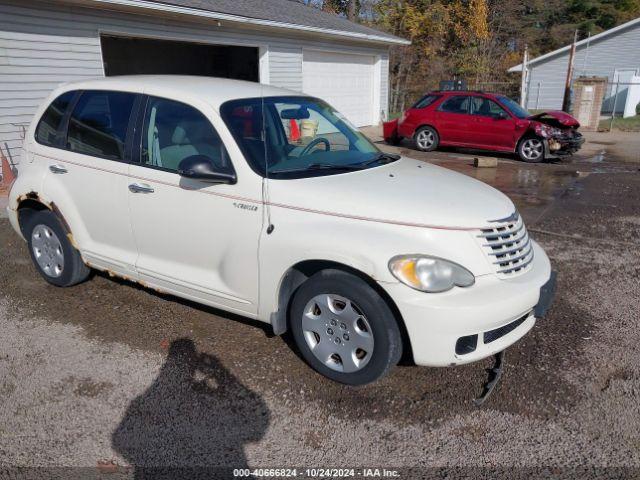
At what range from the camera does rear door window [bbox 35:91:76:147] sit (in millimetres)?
4489

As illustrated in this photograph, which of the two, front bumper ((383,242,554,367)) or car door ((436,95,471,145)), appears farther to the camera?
car door ((436,95,471,145))

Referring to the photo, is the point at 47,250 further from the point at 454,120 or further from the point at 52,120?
the point at 454,120

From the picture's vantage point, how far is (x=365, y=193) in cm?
327

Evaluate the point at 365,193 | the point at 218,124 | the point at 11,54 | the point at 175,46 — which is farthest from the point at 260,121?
the point at 175,46

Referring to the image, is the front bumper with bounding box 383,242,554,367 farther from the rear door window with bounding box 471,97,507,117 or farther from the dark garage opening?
the dark garage opening

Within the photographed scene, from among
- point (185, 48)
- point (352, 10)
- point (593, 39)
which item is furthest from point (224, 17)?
point (593, 39)

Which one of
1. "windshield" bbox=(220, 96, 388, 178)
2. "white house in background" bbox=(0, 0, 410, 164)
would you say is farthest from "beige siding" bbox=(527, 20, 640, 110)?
"windshield" bbox=(220, 96, 388, 178)

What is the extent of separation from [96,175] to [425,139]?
1094 cm

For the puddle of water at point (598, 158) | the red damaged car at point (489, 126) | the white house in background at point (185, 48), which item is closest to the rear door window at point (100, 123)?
the white house in background at point (185, 48)

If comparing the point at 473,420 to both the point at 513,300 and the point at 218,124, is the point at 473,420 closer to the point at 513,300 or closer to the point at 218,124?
the point at 513,300

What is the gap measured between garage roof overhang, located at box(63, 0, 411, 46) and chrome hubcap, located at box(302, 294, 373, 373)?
329 inches

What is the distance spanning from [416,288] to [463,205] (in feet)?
2.30

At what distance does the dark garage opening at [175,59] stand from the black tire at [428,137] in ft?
19.3

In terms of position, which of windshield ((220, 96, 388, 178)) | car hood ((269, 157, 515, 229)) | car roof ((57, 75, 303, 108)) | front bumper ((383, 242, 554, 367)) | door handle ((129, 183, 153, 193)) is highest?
car roof ((57, 75, 303, 108))
